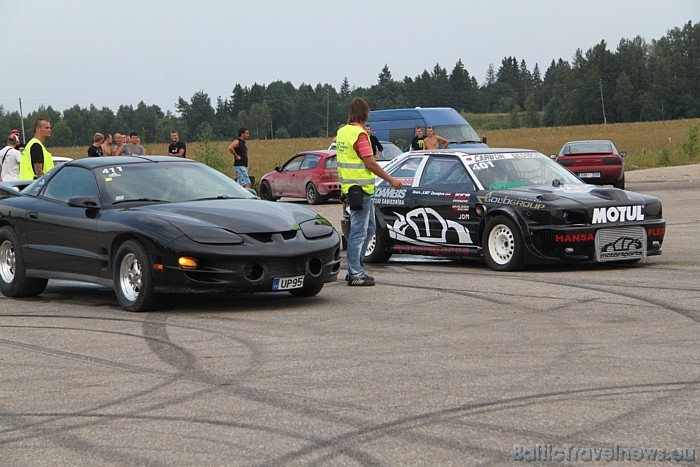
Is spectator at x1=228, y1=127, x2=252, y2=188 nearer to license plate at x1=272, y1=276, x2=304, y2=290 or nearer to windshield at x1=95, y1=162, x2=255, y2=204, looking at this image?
windshield at x1=95, y1=162, x2=255, y2=204

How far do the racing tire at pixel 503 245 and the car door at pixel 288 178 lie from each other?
16279 mm

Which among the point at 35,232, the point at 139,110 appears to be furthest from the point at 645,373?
the point at 139,110

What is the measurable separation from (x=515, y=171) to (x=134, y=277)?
5054 mm

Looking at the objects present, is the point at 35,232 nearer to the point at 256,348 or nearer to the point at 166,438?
the point at 256,348

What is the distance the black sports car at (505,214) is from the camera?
37.7ft

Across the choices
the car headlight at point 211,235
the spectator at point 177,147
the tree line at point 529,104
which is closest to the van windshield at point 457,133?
the spectator at point 177,147

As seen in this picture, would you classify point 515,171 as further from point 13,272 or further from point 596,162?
point 596,162

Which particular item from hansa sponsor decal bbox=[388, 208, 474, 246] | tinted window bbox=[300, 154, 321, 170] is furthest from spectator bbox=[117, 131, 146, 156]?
hansa sponsor decal bbox=[388, 208, 474, 246]

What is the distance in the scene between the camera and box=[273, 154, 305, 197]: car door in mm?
28391

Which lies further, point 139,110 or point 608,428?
point 139,110

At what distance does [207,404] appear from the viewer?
569 centimetres

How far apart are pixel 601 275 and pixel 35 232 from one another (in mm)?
5588
